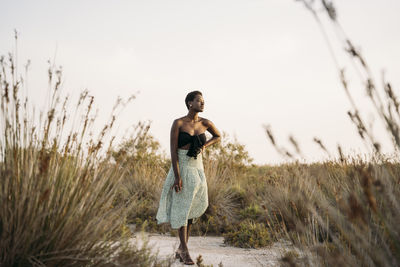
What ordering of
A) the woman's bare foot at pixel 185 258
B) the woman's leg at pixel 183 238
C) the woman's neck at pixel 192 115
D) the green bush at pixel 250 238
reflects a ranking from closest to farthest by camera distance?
the woman's bare foot at pixel 185 258, the woman's leg at pixel 183 238, the woman's neck at pixel 192 115, the green bush at pixel 250 238

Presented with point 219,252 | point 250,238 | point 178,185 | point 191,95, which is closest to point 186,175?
point 178,185

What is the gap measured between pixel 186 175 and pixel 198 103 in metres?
1.01

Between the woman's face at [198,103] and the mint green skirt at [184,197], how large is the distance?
610 mm

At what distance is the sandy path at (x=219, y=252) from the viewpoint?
4641 mm

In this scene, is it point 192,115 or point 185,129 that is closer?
point 185,129

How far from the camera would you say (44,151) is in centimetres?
295

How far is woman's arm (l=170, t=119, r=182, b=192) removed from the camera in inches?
187

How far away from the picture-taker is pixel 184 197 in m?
4.79

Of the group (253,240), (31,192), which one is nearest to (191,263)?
(253,240)

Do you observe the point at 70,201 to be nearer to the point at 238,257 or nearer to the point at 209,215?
the point at 238,257

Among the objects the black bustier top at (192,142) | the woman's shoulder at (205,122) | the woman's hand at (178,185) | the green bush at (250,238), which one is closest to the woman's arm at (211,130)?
the woman's shoulder at (205,122)

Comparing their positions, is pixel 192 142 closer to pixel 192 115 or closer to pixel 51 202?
pixel 192 115

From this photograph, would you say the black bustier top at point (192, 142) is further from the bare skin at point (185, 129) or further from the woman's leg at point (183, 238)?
the woman's leg at point (183, 238)

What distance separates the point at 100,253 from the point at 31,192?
70 centimetres
